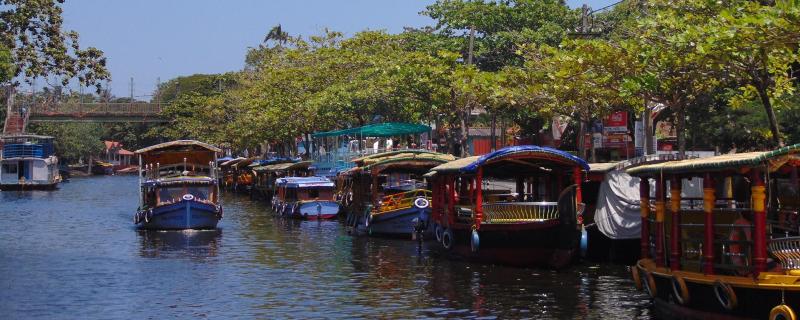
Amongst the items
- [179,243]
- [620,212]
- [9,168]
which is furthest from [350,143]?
[9,168]

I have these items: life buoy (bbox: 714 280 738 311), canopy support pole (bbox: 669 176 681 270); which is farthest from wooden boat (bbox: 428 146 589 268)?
life buoy (bbox: 714 280 738 311)

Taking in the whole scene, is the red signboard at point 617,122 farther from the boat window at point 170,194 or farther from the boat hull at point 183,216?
the boat window at point 170,194

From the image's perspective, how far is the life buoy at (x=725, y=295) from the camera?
50.6ft

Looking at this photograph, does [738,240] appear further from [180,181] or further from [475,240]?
[180,181]

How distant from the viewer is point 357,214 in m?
39.6

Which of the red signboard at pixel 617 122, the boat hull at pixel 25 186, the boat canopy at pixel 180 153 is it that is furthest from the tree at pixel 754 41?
the boat hull at pixel 25 186

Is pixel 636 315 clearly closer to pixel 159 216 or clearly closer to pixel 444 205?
pixel 444 205

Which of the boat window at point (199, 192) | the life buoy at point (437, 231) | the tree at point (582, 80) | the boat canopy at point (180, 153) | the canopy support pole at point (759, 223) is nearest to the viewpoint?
the canopy support pole at point (759, 223)

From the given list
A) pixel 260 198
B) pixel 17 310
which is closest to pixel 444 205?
pixel 17 310

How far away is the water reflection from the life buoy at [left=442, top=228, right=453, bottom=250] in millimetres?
7219

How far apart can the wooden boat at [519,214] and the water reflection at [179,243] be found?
7.82 metres

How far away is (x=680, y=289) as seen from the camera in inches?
674

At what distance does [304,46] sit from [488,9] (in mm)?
13291

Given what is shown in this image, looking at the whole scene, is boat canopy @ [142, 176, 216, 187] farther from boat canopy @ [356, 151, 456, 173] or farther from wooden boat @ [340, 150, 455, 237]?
boat canopy @ [356, 151, 456, 173]
